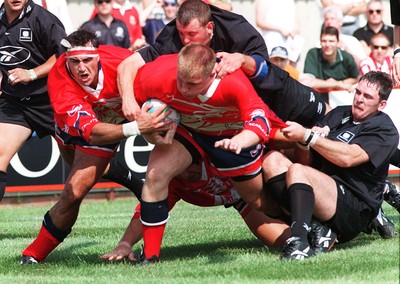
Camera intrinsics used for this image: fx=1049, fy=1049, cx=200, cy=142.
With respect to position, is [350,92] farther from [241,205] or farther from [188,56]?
[188,56]

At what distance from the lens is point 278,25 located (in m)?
14.8

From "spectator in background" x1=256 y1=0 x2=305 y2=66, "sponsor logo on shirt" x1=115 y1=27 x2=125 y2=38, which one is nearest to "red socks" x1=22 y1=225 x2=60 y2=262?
"sponsor logo on shirt" x1=115 y1=27 x2=125 y2=38

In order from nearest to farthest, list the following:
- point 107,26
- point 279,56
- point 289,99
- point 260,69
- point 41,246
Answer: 1. point 260,69
2. point 41,246
3. point 289,99
4. point 279,56
5. point 107,26

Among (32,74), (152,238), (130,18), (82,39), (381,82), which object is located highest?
(82,39)

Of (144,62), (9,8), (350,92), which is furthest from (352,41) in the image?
(144,62)

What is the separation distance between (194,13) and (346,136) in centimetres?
145

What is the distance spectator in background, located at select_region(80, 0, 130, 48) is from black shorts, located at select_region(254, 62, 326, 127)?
20.3 feet

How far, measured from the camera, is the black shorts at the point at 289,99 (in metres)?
8.05

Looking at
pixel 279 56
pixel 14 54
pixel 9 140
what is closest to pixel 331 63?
pixel 279 56

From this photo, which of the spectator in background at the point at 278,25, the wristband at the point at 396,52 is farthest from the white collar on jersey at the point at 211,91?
the spectator in background at the point at 278,25

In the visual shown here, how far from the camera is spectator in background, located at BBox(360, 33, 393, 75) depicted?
1415 centimetres

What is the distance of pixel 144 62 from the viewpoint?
25.8ft

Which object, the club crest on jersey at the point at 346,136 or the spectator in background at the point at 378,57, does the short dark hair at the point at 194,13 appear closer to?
the club crest on jersey at the point at 346,136

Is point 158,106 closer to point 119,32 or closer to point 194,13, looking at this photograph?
point 194,13
